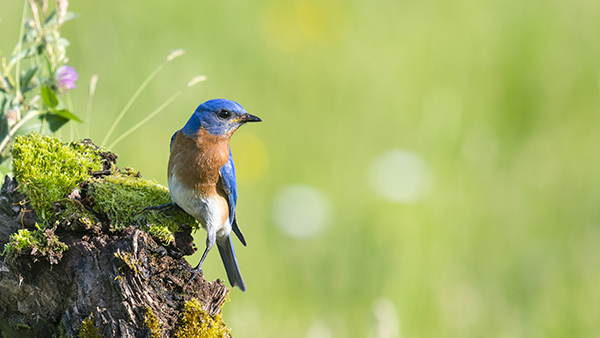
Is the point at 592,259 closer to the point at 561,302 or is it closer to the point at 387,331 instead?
the point at 561,302

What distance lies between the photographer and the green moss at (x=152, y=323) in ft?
7.83

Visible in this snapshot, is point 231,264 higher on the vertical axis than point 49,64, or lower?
lower

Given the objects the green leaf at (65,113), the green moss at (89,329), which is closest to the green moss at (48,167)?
the green leaf at (65,113)

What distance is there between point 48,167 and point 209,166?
2.93 ft

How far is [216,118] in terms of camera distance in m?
3.35

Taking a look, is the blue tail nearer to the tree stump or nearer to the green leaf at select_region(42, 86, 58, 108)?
the tree stump

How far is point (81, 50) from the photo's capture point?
23.4 ft

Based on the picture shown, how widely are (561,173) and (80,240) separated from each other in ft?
18.6

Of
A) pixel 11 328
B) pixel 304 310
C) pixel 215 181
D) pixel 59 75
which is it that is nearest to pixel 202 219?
pixel 215 181

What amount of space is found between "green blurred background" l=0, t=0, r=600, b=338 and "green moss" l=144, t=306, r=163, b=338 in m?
1.84

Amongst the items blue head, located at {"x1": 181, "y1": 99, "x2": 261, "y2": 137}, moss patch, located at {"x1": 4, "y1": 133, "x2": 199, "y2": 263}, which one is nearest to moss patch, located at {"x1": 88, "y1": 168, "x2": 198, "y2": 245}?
moss patch, located at {"x1": 4, "y1": 133, "x2": 199, "y2": 263}

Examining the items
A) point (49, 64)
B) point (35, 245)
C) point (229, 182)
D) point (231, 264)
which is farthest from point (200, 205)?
point (49, 64)

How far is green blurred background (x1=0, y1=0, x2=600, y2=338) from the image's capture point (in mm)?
5113

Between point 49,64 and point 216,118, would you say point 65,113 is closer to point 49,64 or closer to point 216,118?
point 49,64
